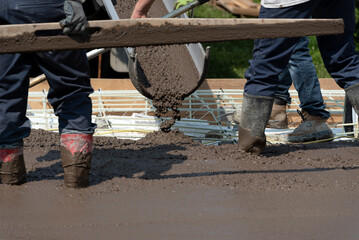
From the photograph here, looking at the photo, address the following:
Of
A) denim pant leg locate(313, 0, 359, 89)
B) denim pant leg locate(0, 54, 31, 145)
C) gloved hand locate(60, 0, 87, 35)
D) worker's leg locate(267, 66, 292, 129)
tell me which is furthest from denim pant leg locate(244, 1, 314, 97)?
denim pant leg locate(0, 54, 31, 145)

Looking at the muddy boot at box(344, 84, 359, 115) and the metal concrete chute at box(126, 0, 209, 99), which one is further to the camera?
the metal concrete chute at box(126, 0, 209, 99)

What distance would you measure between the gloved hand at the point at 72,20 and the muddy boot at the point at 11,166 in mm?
699

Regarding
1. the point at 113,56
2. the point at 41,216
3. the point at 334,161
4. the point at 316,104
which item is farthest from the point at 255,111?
the point at 113,56

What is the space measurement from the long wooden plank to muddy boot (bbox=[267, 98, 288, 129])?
1.60 metres

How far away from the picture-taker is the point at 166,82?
13.9 ft

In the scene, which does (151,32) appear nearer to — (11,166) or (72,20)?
(72,20)

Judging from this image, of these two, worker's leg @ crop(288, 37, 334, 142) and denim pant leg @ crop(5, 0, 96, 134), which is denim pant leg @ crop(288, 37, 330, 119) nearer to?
worker's leg @ crop(288, 37, 334, 142)

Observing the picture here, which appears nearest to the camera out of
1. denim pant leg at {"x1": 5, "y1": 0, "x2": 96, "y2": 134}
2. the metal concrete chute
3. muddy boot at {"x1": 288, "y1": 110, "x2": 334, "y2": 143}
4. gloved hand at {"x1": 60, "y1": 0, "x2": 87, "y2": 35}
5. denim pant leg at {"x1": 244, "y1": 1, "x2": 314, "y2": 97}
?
gloved hand at {"x1": 60, "y1": 0, "x2": 87, "y2": 35}

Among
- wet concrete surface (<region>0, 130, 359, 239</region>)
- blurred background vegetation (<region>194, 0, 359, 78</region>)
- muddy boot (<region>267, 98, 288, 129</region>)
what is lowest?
blurred background vegetation (<region>194, 0, 359, 78</region>)

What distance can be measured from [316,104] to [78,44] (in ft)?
6.92

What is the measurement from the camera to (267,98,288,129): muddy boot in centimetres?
443

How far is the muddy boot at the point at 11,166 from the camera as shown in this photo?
283 cm

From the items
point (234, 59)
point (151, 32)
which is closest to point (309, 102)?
point (151, 32)

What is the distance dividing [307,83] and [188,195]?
5.63 feet
